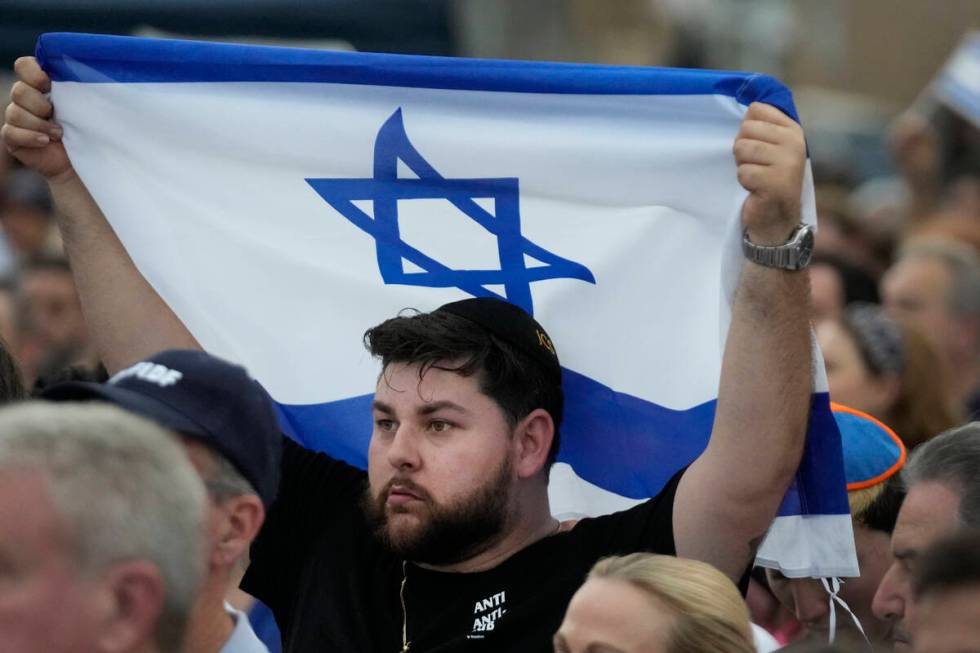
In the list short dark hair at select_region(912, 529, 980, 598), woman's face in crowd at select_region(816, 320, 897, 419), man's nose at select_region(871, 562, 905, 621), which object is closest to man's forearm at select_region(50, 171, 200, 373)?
man's nose at select_region(871, 562, 905, 621)

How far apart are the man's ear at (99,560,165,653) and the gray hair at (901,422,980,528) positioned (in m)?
1.93

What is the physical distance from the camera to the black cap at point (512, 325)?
439 centimetres

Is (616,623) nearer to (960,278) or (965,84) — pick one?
(960,278)

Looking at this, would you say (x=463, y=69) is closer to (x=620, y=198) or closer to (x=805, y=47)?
(x=620, y=198)

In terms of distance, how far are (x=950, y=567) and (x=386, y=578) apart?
2.03 m

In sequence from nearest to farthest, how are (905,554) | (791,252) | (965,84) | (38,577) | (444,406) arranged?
(38,577) < (905,554) < (791,252) < (444,406) < (965,84)

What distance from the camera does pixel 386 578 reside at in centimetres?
437

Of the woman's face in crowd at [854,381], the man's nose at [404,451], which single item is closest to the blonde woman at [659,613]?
the man's nose at [404,451]

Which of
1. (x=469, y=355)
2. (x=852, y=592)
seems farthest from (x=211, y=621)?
(x=852, y=592)

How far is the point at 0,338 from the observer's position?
174 inches

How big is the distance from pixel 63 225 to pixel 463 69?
46.9 inches

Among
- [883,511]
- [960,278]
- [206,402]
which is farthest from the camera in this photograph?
[960,278]

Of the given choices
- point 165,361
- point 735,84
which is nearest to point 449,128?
point 735,84

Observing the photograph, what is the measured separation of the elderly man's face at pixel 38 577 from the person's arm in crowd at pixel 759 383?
5.94ft
